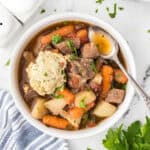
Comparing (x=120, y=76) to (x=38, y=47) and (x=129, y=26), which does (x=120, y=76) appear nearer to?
(x=129, y=26)

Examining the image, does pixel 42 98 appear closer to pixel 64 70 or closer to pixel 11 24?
pixel 64 70

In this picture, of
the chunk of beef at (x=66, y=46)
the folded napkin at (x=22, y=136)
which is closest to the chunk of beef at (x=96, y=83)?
the chunk of beef at (x=66, y=46)

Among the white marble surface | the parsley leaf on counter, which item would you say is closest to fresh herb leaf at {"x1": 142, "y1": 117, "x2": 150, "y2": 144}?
the parsley leaf on counter

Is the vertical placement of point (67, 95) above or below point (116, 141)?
above

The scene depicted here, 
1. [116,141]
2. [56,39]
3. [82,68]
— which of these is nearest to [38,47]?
[56,39]

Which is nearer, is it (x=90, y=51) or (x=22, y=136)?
(x=90, y=51)

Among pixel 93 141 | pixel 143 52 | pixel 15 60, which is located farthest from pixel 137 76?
pixel 15 60

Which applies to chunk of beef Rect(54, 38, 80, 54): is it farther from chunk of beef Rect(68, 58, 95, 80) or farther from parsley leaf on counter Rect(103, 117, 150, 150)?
parsley leaf on counter Rect(103, 117, 150, 150)

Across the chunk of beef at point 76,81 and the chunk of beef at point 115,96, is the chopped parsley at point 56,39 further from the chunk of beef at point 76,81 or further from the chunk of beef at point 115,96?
the chunk of beef at point 115,96
